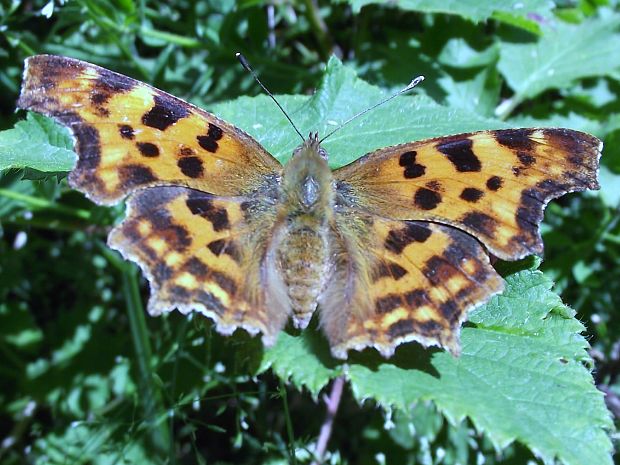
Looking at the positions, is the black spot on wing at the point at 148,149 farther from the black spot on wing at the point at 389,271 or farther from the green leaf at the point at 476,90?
the green leaf at the point at 476,90

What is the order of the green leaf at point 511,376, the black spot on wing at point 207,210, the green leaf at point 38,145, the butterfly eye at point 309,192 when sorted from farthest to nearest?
1. the green leaf at point 38,145
2. the butterfly eye at point 309,192
3. the black spot on wing at point 207,210
4. the green leaf at point 511,376

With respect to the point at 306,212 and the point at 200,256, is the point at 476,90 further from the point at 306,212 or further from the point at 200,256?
the point at 200,256

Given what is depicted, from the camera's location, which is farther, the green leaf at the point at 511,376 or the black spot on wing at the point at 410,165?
the black spot on wing at the point at 410,165

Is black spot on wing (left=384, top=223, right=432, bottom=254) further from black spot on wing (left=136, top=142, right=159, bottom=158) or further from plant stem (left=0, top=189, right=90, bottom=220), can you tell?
plant stem (left=0, top=189, right=90, bottom=220)

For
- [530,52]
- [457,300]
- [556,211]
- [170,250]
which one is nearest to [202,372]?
[170,250]

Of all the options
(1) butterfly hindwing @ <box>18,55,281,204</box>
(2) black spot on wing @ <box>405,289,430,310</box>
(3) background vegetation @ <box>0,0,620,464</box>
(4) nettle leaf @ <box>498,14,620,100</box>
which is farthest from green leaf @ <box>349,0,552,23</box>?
(2) black spot on wing @ <box>405,289,430,310</box>

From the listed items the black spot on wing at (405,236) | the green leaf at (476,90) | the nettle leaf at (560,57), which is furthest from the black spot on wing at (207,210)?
the nettle leaf at (560,57)

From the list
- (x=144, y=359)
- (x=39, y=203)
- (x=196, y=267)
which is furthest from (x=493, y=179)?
(x=39, y=203)
